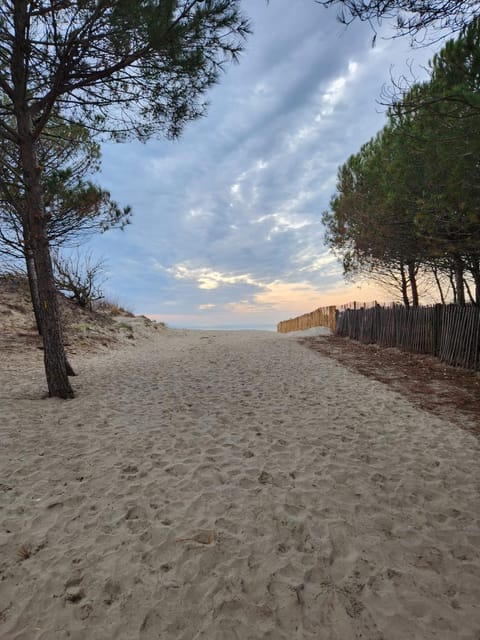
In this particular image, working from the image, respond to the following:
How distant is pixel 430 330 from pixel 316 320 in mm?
13652

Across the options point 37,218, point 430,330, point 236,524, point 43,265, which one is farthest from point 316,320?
point 236,524

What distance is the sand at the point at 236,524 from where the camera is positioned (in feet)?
5.94

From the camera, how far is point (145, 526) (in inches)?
98.1

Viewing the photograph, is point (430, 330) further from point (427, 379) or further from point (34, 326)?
point (34, 326)

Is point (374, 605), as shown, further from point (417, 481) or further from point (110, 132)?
point (110, 132)

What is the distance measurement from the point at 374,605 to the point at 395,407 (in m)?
4.04

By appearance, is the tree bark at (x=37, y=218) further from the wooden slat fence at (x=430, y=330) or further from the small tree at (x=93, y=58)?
the wooden slat fence at (x=430, y=330)

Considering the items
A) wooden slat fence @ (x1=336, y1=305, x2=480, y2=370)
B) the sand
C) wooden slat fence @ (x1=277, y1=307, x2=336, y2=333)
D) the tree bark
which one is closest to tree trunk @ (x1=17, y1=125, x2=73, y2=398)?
the tree bark

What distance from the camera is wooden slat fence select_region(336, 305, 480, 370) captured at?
7730 millimetres

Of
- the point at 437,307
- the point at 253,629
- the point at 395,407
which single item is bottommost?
the point at 253,629

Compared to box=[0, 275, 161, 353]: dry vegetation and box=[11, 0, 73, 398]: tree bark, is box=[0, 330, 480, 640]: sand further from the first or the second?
box=[0, 275, 161, 353]: dry vegetation

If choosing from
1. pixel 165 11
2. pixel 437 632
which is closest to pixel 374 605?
pixel 437 632

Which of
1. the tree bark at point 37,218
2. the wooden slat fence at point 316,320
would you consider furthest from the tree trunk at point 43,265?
the wooden slat fence at point 316,320

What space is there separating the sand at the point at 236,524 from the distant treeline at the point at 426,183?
159 inches
